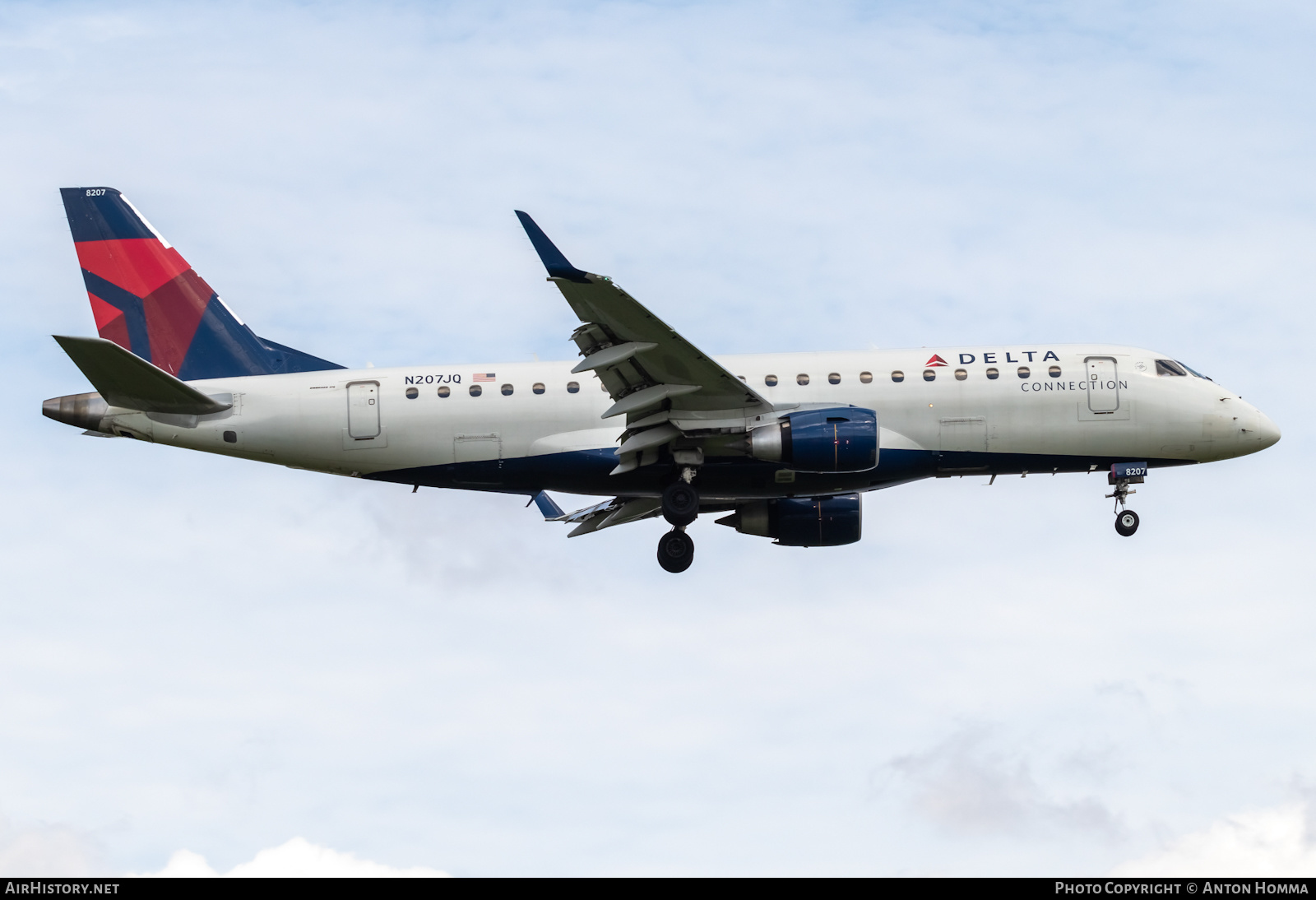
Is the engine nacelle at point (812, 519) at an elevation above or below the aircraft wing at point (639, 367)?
below

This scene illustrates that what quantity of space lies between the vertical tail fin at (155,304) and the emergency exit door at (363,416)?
2386 mm

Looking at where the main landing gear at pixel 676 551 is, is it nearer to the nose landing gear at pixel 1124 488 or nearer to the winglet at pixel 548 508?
the winglet at pixel 548 508

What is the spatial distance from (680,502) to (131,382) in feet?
47.2

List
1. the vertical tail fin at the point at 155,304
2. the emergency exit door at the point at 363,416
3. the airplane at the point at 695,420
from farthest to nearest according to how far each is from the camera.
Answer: the vertical tail fin at the point at 155,304 < the emergency exit door at the point at 363,416 < the airplane at the point at 695,420

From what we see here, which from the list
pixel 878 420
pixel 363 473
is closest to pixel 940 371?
pixel 878 420

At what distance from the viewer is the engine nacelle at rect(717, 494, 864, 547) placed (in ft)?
142

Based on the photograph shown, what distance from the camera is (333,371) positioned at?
41.2m

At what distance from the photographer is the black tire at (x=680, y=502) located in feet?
131

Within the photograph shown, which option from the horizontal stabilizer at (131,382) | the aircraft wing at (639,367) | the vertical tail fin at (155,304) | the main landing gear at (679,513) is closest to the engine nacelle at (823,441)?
the aircraft wing at (639,367)

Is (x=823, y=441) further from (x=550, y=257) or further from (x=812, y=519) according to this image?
(x=550, y=257)

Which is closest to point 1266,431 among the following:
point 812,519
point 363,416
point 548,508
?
point 812,519

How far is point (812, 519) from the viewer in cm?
4328

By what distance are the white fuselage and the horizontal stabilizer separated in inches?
15.7
